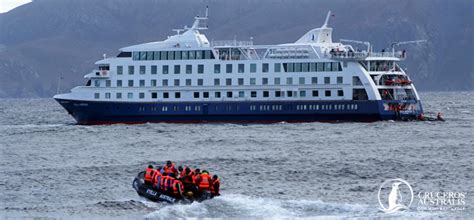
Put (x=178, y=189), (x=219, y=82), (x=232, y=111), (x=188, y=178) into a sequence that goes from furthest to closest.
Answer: (x=219, y=82), (x=232, y=111), (x=188, y=178), (x=178, y=189)

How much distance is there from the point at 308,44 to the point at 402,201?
41.8 metres

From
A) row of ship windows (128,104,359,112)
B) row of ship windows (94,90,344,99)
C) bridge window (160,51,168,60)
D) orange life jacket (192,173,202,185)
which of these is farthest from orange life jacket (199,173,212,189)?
bridge window (160,51,168,60)

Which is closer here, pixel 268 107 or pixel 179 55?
pixel 268 107

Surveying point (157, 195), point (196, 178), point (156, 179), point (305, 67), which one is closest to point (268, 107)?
point (305, 67)

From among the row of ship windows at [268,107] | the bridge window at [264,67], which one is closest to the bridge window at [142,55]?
the row of ship windows at [268,107]

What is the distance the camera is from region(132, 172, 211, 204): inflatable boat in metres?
40.4

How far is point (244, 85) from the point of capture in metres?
80.1

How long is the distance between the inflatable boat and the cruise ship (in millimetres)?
36639

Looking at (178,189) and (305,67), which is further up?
(305,67)

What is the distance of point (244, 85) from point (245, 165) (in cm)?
2775

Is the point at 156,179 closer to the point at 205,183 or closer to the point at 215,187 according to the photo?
the point at 205,183

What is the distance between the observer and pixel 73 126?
269 ft

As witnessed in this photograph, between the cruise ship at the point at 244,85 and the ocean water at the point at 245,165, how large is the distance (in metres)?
1.88

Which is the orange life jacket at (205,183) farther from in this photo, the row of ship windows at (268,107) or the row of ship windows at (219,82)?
the row of ship windows at (219,82)
